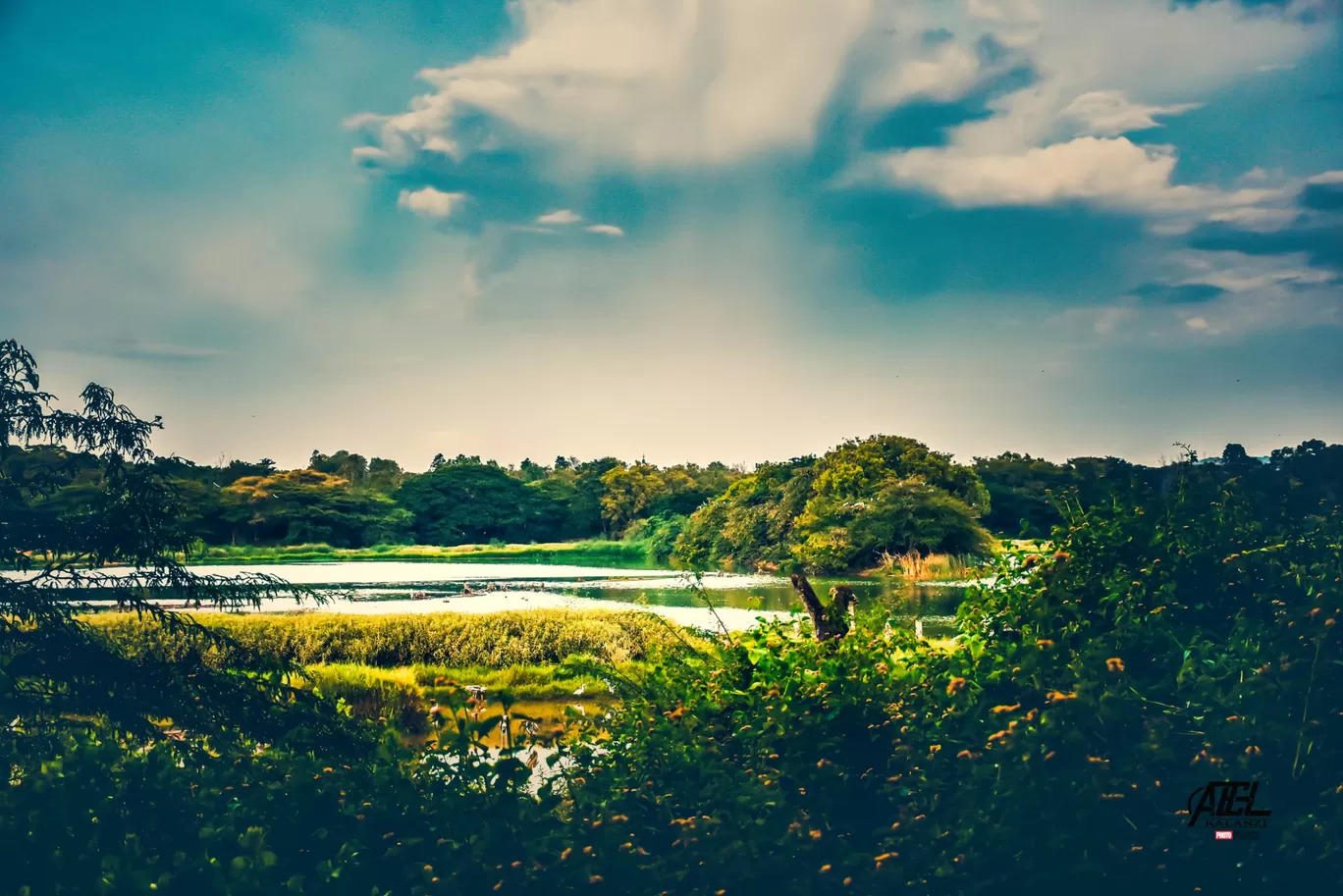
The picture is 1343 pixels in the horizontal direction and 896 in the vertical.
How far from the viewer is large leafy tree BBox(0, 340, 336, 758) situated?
3.90m

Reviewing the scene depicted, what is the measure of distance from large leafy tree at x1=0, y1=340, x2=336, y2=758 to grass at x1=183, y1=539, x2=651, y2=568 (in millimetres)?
41840

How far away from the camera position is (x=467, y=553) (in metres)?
58.3

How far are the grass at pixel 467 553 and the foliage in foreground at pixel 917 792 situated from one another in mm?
43078

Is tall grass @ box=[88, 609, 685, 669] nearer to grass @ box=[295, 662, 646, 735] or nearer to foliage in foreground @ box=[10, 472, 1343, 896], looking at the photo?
grass @ box=[295, 662, 646, 735]

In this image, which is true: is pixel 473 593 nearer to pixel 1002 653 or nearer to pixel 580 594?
pixel 580 594

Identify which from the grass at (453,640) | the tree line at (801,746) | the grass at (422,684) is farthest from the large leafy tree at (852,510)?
the tree line at (801,746)

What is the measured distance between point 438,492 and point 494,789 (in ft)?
233

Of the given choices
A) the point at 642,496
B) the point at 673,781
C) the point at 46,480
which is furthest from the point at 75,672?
the point at 642,496

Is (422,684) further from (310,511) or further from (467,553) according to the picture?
(310,511)

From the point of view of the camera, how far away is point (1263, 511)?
3875 millimetres

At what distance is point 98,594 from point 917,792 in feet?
11.7

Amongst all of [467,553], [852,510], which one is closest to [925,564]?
[852,510]

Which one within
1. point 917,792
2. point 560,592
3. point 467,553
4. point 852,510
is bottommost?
point 467,553

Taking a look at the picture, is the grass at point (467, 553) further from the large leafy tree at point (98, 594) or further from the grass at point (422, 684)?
the large leafy tree at point (98, 594)
